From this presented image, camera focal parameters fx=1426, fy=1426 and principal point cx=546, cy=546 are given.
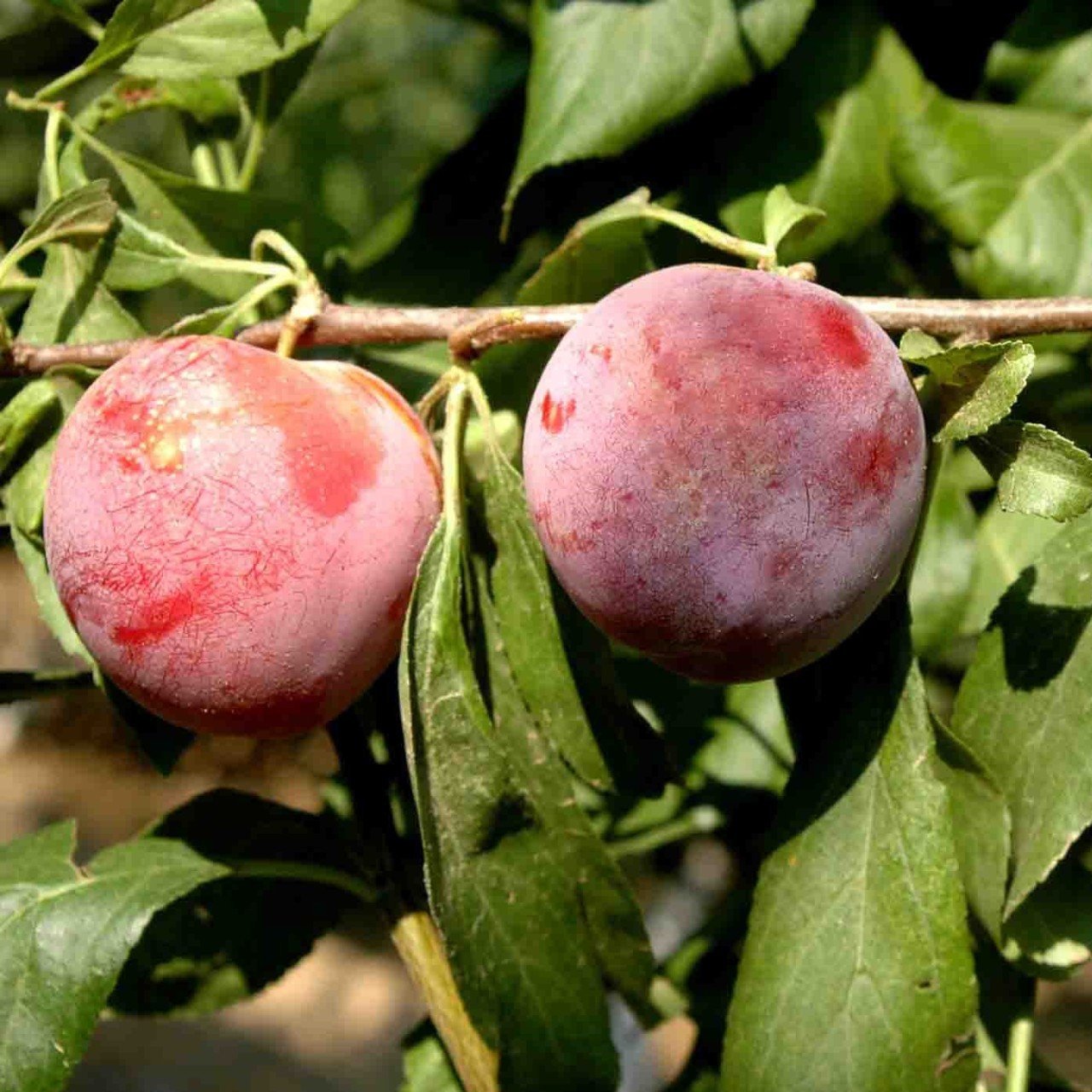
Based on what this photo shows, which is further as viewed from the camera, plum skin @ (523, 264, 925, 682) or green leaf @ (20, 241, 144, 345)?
green leaf @ (20, 241, 144, 345)

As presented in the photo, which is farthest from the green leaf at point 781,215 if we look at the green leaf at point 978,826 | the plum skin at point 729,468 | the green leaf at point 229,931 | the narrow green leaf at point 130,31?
the green leaf at point 229,931

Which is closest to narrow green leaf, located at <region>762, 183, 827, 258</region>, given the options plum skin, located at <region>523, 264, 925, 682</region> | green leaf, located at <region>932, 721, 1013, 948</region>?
plum skin, located at <region>523, 264, 925, 682</region>

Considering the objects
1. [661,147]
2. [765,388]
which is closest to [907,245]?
[661,147]

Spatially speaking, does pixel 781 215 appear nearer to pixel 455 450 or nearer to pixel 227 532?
pixel 455 450

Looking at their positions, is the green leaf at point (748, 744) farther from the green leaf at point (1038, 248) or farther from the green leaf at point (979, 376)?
the green leaf at point (979, 376)

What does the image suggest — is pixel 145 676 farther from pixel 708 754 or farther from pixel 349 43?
pixel 349 43

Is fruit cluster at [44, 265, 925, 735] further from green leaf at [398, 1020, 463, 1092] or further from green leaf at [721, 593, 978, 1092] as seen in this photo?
green leaf at [398, 1020, 463, 1092]

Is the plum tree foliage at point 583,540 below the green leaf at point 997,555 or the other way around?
the other way around
